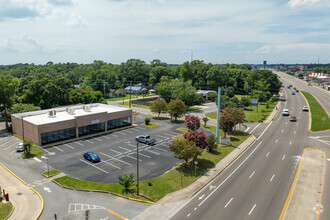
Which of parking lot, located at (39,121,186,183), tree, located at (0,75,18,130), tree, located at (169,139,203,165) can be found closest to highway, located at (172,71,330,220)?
tree, located at (169,139,203,165)

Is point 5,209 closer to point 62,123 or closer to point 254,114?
point 62,123

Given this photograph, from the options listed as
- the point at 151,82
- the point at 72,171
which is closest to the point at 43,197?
the point at 72,171

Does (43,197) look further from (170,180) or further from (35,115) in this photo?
(35,115)

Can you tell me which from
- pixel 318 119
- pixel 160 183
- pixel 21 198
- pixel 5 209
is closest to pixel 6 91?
pixel 21 198

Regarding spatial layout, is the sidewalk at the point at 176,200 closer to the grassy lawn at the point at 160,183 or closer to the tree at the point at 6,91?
the grassy lawn at the point at 160,183

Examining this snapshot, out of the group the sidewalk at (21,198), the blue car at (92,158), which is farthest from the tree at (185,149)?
the sidewalk at (21,198)

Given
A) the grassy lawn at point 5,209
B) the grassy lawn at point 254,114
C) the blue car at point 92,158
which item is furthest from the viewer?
the grassy lawn at point 254,114
